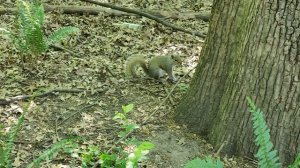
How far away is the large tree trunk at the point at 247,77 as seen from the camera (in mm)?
3371

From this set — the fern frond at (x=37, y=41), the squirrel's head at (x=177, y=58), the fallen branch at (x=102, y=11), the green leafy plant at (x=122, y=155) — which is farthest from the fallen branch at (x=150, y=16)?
the green leafy plant at (x=122, y=155)

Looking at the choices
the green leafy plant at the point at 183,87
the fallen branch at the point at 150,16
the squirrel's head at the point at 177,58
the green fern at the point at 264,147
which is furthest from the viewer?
the fallen branch at the point at 150,16

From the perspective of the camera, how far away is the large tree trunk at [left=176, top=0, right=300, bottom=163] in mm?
3371

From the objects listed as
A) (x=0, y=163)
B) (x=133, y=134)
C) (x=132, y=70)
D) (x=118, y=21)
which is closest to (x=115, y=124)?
(x=133, y=134)

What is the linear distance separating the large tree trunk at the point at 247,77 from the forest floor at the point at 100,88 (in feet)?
0.73

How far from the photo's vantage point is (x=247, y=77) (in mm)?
3617

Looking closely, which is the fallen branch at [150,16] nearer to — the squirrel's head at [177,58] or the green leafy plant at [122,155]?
the squirrel's head at [177,58]

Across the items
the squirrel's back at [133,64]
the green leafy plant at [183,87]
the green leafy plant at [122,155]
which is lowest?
the green leafy plant at [122,155]

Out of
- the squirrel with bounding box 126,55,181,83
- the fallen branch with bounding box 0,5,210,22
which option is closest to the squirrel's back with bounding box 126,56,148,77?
the squirrel with bounding box 126,55,181,83

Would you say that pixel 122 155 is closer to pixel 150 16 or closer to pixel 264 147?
pixel 264 147

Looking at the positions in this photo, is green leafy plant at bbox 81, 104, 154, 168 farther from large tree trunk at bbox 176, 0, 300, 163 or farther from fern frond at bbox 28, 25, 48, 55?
fern frond at bbox 28, 25, 48, 55

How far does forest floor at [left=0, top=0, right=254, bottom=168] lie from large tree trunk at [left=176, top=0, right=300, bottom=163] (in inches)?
8.7

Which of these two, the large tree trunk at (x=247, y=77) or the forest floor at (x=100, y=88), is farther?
the forest floor at (x=100, y=88)

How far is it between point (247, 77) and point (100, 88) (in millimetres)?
2109
